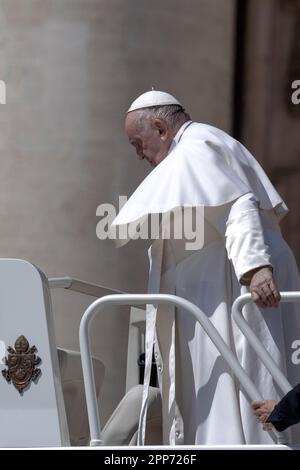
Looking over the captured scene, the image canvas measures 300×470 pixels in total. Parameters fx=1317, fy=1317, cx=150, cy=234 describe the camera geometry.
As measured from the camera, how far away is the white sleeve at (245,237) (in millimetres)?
4395

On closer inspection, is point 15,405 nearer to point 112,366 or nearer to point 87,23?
point 112,366

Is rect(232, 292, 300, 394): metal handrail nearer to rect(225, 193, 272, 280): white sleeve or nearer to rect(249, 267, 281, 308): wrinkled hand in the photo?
rect(249, 267, 281, 308): wrinkled hand

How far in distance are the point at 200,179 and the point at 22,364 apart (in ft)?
3.06

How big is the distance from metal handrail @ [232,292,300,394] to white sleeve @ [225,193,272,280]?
0.47 feet

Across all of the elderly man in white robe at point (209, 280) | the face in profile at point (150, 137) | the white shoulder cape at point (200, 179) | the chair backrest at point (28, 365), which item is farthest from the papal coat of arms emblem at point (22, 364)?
the face in profile at point (150, 137)

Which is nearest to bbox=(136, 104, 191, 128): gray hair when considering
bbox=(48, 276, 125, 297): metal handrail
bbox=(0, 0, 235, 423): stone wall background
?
bbox=(48, 276, 125, 297): metal handrail

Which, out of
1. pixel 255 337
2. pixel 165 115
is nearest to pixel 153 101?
pixel 165 115

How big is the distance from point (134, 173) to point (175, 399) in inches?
127

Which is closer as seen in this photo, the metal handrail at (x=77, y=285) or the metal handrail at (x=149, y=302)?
the metal handrail at (x=149, y=302)

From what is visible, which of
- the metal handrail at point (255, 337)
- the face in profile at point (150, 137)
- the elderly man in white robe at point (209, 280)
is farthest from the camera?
the face in profile at point (150, 137)

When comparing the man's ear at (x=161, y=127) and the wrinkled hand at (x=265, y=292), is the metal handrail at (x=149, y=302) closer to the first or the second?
the wrinkled hand at (x=265, y=292)

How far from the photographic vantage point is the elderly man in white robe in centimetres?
459

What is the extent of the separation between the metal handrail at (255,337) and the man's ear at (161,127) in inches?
35.1

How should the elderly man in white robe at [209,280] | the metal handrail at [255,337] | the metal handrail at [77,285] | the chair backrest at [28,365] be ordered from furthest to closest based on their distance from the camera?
the metal handrail at [77,285] → the elderly man in white robe at [209,280] → the chair backrest at [28,365] → the metal handrail at [255,337]
